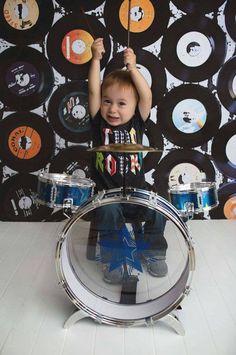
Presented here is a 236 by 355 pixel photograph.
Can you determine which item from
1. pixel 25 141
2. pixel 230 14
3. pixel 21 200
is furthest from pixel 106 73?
pixel 21 200

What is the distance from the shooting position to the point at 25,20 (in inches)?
77.1

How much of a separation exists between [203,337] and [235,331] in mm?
112

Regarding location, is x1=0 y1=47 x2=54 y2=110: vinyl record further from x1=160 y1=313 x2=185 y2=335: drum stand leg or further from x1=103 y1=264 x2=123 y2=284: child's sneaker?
x1=160 y1=313 x2=185 y2=335: drum stand leg

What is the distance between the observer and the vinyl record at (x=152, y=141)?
207 cm

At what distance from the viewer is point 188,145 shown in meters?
2.10

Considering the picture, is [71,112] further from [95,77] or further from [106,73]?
[95,77]

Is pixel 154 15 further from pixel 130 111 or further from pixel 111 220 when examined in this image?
pixel 111 220

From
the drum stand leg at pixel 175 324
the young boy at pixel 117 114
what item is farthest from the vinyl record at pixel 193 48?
the drum stand leg at pixel 175 324

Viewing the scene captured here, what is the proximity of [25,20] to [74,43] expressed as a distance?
27 centimetres

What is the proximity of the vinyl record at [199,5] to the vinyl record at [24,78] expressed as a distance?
725 millimetres

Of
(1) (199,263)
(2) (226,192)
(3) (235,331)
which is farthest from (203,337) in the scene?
(2) (226,192)

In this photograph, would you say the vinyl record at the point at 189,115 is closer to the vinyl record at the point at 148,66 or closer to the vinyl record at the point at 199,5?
the vinyl record at the point at 148,66

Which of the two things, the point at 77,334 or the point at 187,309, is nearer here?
the point at 77,334

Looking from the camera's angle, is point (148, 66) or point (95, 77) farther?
point (148, 66)
